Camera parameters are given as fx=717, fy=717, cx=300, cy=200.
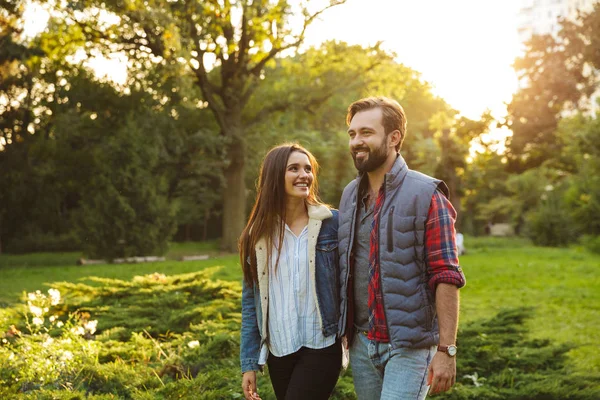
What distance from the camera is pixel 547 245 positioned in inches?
1249

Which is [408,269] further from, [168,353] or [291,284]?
[168,353]

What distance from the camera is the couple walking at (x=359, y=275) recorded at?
10.3 feet

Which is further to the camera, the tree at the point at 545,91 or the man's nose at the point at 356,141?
the tree at the point at 545,91

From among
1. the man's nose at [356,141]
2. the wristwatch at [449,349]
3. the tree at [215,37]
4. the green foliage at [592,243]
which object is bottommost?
the green foliage at [592,243]

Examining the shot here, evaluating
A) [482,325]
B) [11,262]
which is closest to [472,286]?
[482,325]

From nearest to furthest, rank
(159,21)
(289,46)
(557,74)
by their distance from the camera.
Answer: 1. (159,21)
2. (289,46)
3. (557,74)

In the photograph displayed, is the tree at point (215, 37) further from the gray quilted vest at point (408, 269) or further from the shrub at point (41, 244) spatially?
the gray quilted vest at point (408, 269)

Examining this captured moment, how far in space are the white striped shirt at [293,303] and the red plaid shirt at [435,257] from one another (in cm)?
33

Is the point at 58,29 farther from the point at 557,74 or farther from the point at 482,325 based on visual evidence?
the point at 557,74

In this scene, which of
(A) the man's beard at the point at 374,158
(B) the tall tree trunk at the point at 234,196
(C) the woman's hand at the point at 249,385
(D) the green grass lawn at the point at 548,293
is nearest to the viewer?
(A) the man's beard at the point at 374,158

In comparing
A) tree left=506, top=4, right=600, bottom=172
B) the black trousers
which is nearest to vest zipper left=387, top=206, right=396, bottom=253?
the black trousers

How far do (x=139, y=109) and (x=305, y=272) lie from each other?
26.4 m

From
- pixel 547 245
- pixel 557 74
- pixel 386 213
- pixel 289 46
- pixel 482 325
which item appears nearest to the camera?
pixel 386 213

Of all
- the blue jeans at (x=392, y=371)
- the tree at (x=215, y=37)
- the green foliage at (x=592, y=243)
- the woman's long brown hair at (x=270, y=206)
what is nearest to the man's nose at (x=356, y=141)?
the woman's long brown hair at (x=270, y=206)
